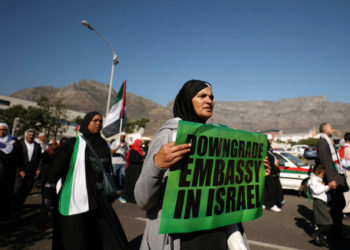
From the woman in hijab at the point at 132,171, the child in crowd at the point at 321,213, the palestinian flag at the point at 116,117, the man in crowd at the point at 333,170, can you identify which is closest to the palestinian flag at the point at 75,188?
the man in crowd at the point at 333,170

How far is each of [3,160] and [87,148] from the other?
315 cm

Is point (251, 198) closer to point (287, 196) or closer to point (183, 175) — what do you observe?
point (183, 175)

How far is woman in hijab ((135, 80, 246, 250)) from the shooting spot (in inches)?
52.2

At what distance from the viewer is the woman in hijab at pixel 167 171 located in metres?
1.33

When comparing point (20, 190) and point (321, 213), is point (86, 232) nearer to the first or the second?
point (321, 213)

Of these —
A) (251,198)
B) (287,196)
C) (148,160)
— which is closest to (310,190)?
(251,198)

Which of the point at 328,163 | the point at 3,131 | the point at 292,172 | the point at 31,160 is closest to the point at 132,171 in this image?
the point at 31,160

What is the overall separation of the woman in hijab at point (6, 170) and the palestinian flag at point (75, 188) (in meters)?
3.05

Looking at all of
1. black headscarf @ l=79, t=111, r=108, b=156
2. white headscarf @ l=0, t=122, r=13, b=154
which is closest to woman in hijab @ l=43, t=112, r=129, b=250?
black headscarf @ l=79, t=111, r=108, b=156

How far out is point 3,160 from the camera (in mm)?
5133

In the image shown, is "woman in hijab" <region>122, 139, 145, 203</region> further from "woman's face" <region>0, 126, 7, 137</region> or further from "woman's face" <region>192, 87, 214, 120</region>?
"woman's face" <region>192, 87, 214, 120</region>

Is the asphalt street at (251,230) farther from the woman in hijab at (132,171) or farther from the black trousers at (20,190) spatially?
the woman in hijab at (132,171)

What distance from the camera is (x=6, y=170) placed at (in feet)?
17.0

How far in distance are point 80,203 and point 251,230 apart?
3698mm
